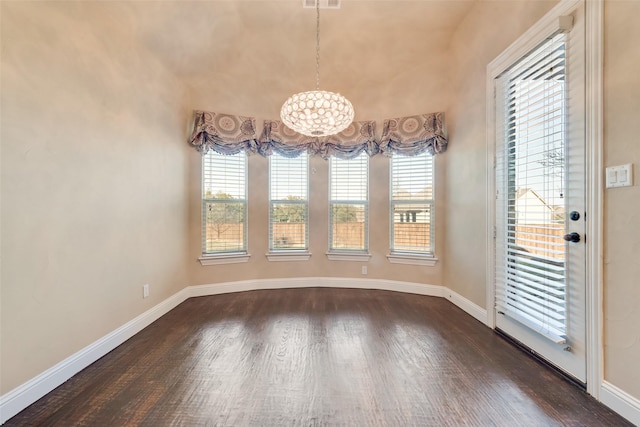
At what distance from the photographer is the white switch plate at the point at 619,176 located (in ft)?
4.68

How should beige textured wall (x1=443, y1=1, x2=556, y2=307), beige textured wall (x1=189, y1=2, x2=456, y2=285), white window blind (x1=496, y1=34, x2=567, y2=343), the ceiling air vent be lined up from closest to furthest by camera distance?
white window blind (x1=496, y1=34, x2=567, y2=343) → beige textured wall (x1=443, y1=1, x2=556, y2=307) → the ceiling air vent → beige textured wall (x1=189, y1=2, x2=456, y2=285)

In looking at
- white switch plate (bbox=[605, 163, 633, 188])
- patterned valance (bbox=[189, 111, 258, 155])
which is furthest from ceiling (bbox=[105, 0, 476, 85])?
white switch plate (bbox=[605, 163, 633, 188])

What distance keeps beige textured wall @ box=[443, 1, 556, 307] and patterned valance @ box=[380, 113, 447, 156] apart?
0.15 metres

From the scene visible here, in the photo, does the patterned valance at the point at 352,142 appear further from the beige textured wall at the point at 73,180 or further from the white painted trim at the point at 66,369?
the white painted trim at the point at 66,369

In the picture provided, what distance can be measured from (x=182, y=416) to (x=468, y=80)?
3837 millimetres

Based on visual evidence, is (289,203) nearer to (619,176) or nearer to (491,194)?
(491,194)

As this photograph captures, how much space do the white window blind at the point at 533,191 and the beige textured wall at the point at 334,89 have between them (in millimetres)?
1089

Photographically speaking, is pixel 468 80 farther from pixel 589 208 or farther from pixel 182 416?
pixel 182 416

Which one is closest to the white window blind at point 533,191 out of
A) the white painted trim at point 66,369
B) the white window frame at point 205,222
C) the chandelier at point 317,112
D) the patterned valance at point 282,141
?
the chandelier at point 317,112

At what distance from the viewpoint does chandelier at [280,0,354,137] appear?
2.34m

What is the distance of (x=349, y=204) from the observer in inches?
154

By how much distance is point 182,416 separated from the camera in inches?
58.0

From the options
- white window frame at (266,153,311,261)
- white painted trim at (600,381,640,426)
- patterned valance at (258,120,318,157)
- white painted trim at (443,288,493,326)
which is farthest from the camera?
white window frame at (266,153,311,261)

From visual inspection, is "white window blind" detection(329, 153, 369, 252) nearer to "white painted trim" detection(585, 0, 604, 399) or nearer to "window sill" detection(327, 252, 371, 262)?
"window sill" detection(327, 252, 371, 262)
